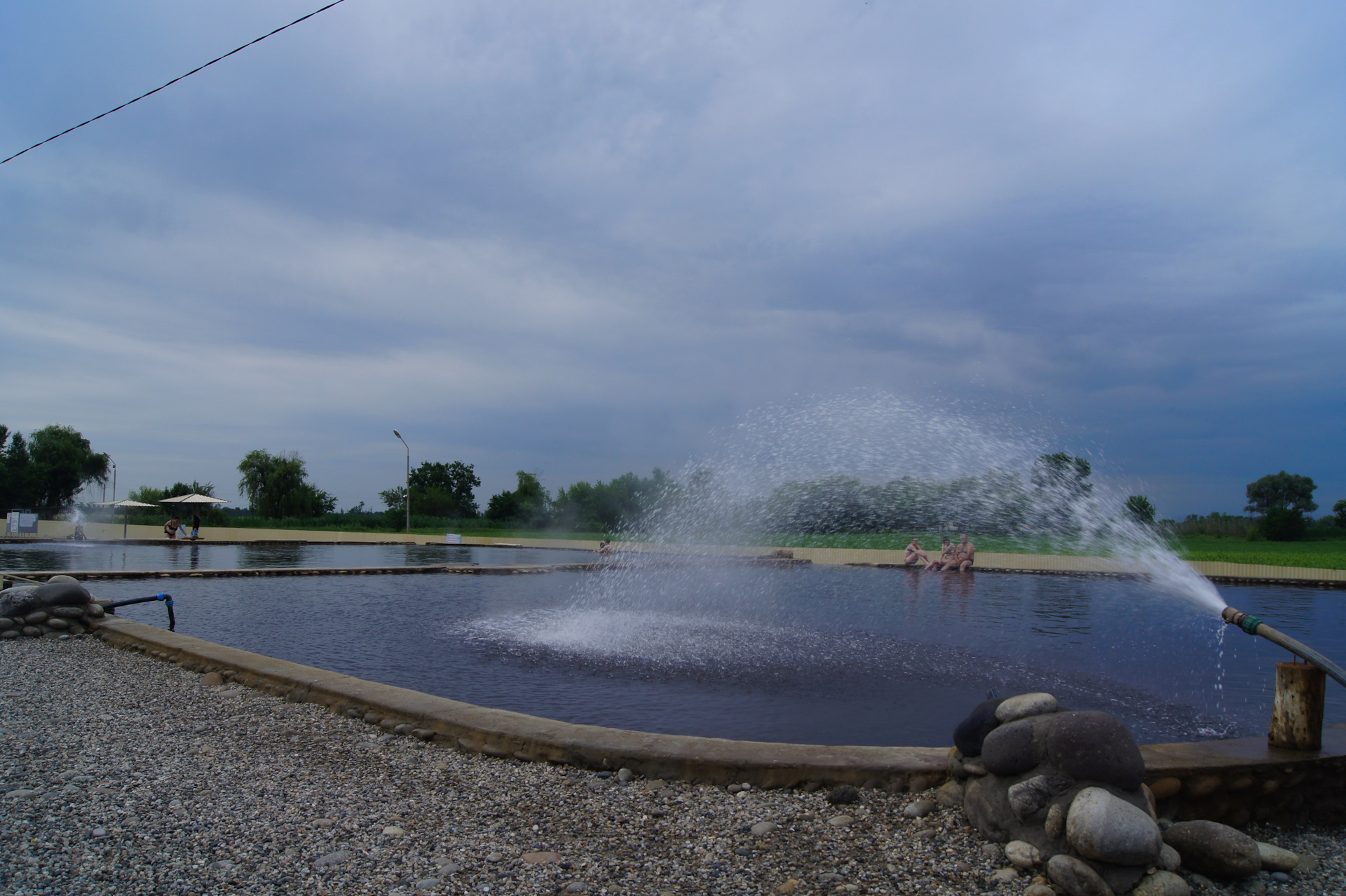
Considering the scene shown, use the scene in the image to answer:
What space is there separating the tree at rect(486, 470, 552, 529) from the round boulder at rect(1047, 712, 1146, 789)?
70710mm

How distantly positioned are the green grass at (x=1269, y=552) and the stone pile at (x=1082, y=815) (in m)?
27.4

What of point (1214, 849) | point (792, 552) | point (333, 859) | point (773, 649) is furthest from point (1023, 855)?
point (792, 552)

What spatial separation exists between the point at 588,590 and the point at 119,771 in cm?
1301

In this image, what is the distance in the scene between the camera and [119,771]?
4.39 m

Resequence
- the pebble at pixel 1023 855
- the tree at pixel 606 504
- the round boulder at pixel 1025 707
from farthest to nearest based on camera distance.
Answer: the tree at pixel 606 504
the round boulder at pixel 1025 707
the pebble at pixel 1023 855

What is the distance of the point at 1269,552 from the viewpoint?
3434cm

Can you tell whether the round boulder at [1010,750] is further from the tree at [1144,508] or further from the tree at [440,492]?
the tree at [440,492]

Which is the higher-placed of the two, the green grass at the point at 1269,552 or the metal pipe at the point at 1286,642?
the metal pipe at the point at 1286,642

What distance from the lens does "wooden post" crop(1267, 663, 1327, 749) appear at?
4.44m

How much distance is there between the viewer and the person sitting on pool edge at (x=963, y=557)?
24781 mm

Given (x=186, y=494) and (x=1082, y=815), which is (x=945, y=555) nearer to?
(x=1082, y=815)

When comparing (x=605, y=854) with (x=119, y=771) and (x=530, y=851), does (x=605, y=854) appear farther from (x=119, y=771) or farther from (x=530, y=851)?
(x=119, y=771)

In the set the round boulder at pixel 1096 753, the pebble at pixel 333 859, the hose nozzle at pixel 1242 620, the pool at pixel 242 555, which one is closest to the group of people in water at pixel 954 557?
the pool at pixel 242 555

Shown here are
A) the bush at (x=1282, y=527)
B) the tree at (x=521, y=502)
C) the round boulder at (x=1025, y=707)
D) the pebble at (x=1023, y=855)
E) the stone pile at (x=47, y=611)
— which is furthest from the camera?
the tree at (x=521, y=502)
